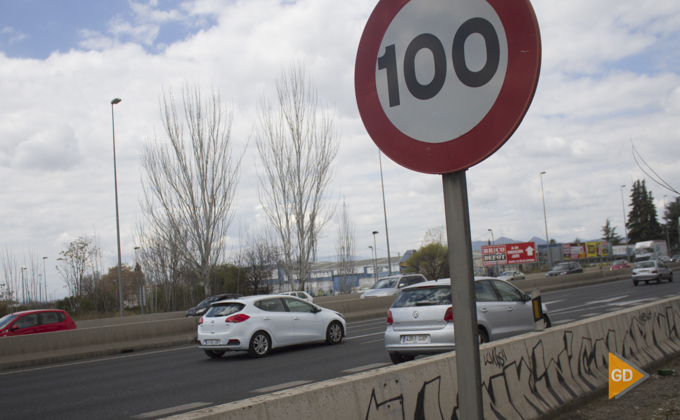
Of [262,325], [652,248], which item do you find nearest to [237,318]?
[262,325]

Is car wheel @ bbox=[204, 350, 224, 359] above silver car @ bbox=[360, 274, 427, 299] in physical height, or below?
below

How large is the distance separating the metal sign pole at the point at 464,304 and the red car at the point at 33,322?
792 inches

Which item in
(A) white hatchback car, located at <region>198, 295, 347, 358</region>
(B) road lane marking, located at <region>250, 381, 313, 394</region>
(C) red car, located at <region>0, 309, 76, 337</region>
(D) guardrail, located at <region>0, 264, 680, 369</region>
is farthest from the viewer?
(C) red car, located at <region>0, 309, 76, 337</region>

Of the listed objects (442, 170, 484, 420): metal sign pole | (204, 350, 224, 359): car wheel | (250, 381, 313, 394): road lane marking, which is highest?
(442, 170, 484, 420): metal sign pole

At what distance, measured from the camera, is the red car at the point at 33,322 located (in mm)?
18406

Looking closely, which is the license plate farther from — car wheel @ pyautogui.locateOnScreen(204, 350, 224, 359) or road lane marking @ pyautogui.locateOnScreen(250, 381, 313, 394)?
car wheel @ pyautogui.locateOnScreen(204, 350, 224, 359)

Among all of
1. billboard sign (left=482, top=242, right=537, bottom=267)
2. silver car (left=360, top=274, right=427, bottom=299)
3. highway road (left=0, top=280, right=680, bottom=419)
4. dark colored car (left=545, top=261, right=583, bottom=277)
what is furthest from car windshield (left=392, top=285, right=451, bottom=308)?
billboard sign (left=482, top=242, right=537, bottom=267)

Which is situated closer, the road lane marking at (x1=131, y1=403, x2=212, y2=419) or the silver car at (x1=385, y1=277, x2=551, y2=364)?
the road lane marking at (x1=131, y1=403, x2=212, y2=419)

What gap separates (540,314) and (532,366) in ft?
4.12

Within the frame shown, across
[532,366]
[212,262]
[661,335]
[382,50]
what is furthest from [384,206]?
[382,50]

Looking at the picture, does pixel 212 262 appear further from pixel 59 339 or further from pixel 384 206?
pixel 59 339

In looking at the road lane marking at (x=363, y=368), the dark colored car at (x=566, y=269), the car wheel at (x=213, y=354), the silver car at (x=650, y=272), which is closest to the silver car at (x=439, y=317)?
the road lane marking at (x=363, y=368)

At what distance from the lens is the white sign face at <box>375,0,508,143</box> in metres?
1.95

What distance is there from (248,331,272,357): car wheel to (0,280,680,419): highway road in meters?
0.27
